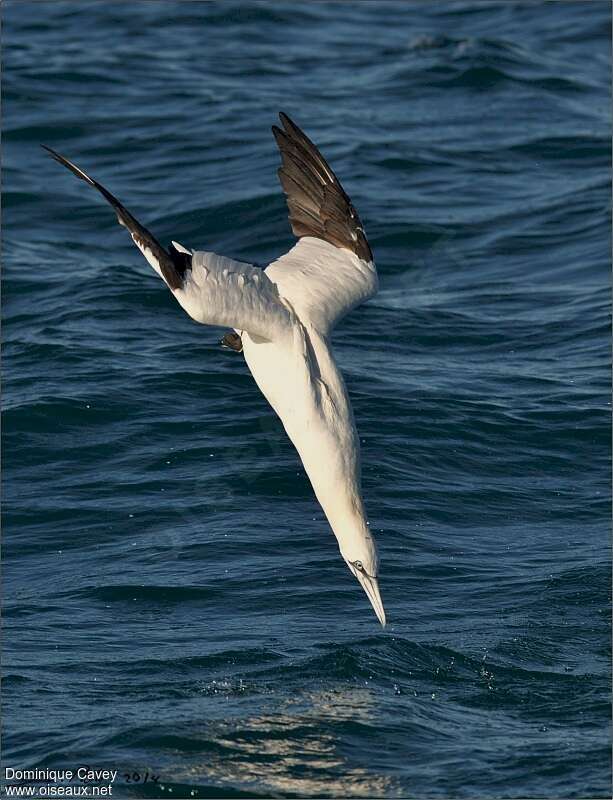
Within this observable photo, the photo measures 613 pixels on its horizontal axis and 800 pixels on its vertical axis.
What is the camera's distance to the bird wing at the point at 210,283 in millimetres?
8219

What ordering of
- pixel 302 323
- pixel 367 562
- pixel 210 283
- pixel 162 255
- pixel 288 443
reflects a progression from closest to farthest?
pixel 162 255 < pixel 210 283 < pixel 367 562 < pixel 302 323 < pixel 288 443

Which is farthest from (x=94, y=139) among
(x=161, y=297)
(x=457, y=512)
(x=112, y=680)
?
(x=112, y=680)

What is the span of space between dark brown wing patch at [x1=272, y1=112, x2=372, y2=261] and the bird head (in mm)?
2052

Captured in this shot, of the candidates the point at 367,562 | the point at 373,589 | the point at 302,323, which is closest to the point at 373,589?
the point at 373,589

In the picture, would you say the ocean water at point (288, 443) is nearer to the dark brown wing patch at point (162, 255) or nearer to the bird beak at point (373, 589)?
the bird beak at point (373, 589)

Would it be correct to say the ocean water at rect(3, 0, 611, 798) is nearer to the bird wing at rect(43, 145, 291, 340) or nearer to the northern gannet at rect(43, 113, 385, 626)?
the northern gannet at rect(43, 113, 385, 626)

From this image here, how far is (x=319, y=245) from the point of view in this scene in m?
10.3

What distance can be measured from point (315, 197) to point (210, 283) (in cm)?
221

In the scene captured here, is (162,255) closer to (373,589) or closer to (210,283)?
(210,283)

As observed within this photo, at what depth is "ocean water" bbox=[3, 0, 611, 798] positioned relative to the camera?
28.9 feet

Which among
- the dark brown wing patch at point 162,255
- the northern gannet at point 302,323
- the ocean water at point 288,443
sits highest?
the dark brown wing patch at point 162,255

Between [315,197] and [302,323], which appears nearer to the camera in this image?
[302,323]

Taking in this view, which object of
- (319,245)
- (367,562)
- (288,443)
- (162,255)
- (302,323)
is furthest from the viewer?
(288,443)

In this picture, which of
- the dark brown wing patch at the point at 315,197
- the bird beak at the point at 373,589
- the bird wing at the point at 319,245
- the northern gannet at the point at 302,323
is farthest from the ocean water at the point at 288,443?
the dark brown wing patch at the point at 315,197
